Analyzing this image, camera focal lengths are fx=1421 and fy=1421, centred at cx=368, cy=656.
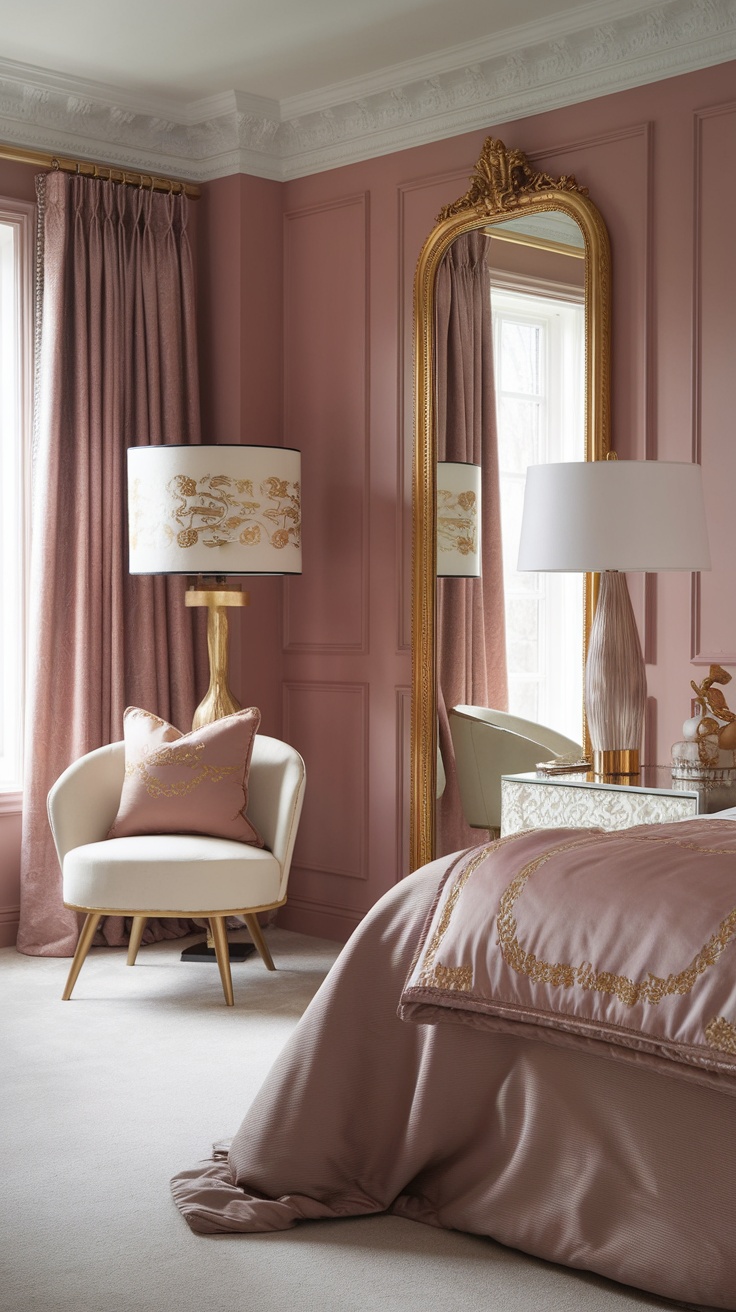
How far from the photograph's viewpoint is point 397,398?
4629 millimetres

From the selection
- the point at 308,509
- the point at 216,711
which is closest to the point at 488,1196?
the point at 216,711

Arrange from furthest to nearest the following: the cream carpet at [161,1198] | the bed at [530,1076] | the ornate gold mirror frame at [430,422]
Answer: the ornate gold mirror frame at [430,422], the cream carpet at [161,1198], the bed at [530,1076]

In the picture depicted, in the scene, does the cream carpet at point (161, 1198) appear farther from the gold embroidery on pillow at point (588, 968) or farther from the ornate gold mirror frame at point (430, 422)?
the ornate gold mirror frame at point (430, 422)

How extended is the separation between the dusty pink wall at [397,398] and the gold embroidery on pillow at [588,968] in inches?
62.2

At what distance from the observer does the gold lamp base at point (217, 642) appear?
450cm

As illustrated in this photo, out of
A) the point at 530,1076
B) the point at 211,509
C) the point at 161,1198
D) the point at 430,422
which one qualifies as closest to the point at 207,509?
the point at 211,509

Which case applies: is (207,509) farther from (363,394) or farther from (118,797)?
(118,797)

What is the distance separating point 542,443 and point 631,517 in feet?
2.60

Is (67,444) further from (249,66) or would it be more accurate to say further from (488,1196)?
(488,1196)

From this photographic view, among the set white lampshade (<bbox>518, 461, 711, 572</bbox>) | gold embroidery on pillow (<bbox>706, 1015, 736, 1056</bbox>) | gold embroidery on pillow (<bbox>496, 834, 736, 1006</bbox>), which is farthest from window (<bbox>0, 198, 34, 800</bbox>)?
gold embroidery on pillow (<bbox>706, 1015, 736, 1056</bbox>)

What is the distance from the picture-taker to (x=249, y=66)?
14.6ft

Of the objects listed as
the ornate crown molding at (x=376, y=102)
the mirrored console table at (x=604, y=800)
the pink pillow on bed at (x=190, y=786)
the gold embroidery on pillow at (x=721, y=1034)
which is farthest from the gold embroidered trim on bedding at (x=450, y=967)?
the ornate crown molding at (x=376, y=102)

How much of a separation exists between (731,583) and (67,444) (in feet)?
7.38

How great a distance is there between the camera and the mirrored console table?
3361 millimetres
